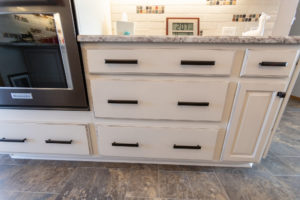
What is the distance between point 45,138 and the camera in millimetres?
859

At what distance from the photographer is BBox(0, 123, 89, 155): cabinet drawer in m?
0.83

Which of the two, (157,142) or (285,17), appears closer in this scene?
(157,142)

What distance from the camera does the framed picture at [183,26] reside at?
1217 millimetres

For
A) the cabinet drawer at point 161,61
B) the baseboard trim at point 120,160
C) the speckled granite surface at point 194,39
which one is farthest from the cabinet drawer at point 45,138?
the speckled granite surface at point 194,39

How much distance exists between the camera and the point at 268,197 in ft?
2.55

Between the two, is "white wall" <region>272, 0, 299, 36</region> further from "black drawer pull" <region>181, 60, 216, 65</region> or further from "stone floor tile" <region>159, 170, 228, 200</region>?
"stone floor tile" <region>159, 170, 228, 200</region>

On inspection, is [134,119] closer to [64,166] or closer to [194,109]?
[194,109]

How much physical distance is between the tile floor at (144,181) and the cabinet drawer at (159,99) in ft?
1.46

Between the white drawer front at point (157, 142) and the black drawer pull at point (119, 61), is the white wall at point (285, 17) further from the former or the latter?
the black drawer pull at point (119, 61)

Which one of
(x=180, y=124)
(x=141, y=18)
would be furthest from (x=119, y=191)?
(x=141, y=18)

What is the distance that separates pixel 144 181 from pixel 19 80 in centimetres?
99

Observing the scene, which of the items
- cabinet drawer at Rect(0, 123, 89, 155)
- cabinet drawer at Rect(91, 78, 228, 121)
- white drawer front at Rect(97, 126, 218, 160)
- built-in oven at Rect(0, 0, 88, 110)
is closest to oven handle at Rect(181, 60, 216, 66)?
cabinet drawer at Rect(91, 78, 228, 121)

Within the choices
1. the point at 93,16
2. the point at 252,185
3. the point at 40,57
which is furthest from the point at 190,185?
the point at 93,16

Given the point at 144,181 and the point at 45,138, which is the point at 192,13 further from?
the point at 45,138
